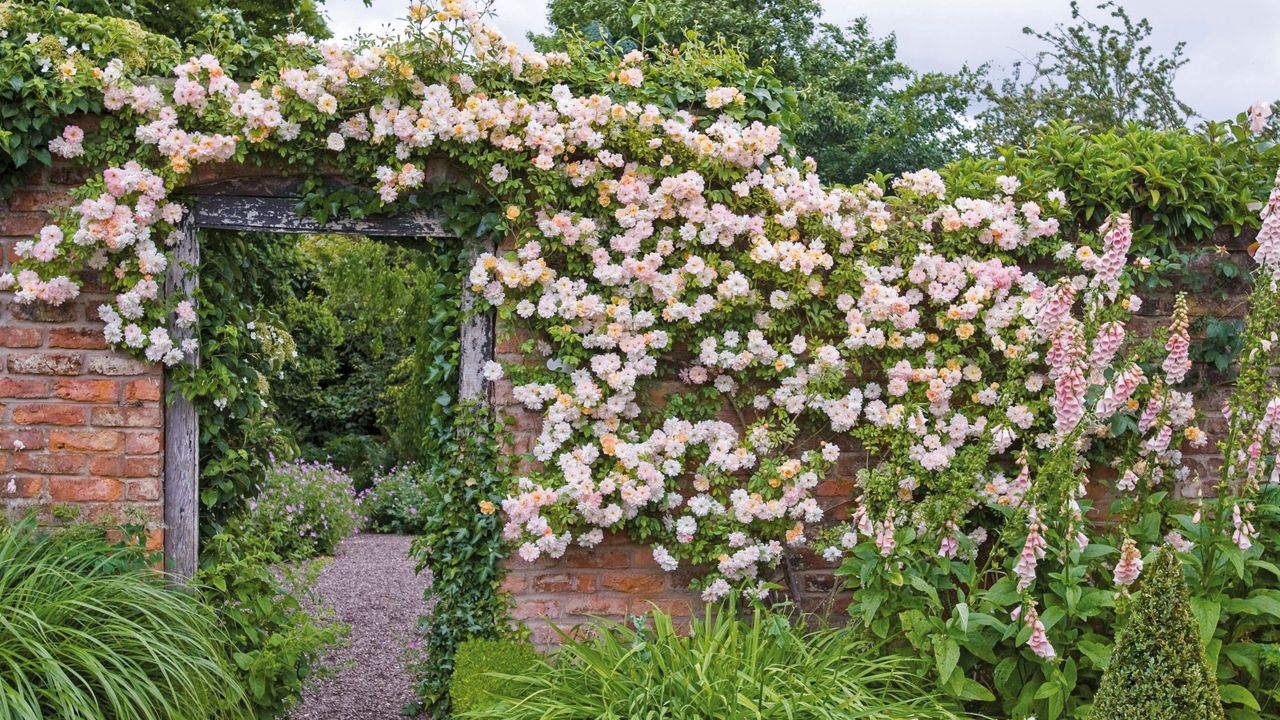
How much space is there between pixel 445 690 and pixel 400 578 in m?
3.13

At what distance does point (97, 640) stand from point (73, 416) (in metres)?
1.06

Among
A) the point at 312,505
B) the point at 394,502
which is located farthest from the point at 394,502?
the point at 312,505

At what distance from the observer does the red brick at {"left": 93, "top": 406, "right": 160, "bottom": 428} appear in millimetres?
3898

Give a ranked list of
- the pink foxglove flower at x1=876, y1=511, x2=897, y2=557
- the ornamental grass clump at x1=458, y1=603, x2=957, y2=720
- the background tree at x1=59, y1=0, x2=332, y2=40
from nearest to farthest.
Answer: the ornamental grass clump at x1=458, y1=603, x2=957, y2=720 → the pink foxglove flower at x1=876, y1=511, x2=897, y2=557 → the background tree at x1=59, y1=0, x2=332, y2=40

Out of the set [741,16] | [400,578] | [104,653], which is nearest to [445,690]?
[104,653]

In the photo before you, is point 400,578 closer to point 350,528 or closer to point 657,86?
point 350,528

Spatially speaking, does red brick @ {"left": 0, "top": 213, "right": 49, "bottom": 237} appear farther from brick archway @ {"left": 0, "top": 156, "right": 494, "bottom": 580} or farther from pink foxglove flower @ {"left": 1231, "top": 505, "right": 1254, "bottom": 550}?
pink foxglove flower @ {"left": 1231, "top": 505, "right": 1254, "bottom": 550}

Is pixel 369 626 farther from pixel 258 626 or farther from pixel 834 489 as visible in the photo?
pixel 834 489

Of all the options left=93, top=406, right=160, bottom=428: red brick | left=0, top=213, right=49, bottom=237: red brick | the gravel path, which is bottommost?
the gravel path

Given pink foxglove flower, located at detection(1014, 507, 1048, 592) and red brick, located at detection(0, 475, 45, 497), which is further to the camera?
red brick, located at detection(0, 475, 45, 497)

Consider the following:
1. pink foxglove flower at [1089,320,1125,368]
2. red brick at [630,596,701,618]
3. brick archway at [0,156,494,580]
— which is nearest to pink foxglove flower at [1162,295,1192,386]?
pink foxglove flower at [1089,320,1125,368]

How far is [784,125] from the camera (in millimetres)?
4203

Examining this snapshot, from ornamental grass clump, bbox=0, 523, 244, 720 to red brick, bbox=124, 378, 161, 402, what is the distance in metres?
0.54

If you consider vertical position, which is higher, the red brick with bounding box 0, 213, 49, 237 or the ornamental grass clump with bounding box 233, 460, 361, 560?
the red brick with bounding box 0, 213, 49, 237
